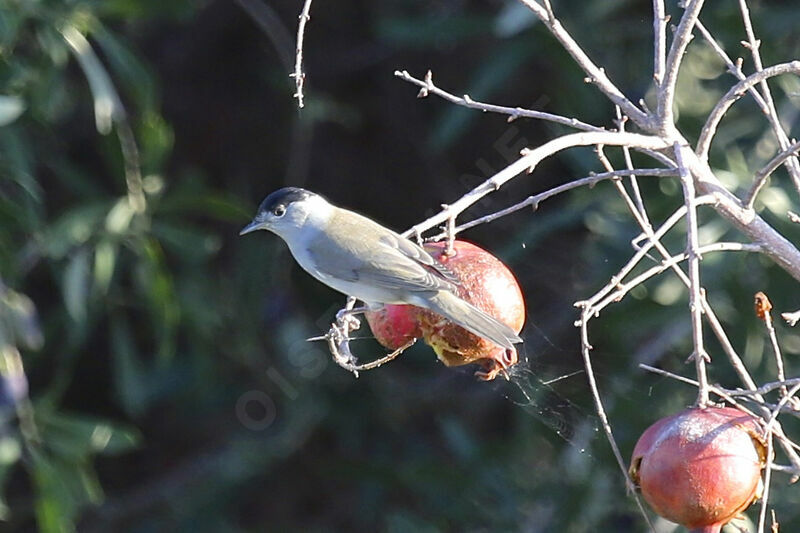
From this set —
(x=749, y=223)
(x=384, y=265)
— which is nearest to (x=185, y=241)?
(x=384, y=265)

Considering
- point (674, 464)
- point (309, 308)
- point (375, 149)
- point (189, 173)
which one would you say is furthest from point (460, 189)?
point (674, 464)

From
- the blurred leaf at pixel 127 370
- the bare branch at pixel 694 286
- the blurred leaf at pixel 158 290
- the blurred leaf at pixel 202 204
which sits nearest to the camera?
the bare branch at pixel 694 286

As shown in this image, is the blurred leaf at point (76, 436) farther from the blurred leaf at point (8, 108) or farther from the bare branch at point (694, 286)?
the bare branch at point (694, 286)

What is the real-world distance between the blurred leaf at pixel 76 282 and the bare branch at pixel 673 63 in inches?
88.3

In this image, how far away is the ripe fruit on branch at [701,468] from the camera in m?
1.62

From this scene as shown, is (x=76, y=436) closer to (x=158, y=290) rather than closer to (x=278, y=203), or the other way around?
(x=158, y=290)

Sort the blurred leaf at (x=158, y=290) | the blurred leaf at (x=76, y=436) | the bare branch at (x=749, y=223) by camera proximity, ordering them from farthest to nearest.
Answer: the blurred leaf at (x=158, y=290)
the blurred leaf at (x=76, y=436)
the bare branch at (x=749, y=223)

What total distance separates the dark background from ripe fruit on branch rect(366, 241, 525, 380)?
0.84 metres

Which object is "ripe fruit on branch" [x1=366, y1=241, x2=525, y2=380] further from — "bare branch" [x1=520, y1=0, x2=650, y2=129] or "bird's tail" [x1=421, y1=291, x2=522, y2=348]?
"bare branch" [x1=520, y1=0, x2=650, y2=129]

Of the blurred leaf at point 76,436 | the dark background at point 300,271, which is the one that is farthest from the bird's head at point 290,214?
the blurred leaf at point 76,436

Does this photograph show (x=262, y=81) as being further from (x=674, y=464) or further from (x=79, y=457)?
(x=674, y=464)

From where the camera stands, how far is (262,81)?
15.4ft

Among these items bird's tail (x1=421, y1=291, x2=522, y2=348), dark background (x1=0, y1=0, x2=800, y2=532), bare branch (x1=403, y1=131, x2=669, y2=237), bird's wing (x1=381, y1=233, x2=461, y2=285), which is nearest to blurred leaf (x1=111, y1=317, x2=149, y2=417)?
dark background (x1=0, y1=0, x2=800, y2=532)

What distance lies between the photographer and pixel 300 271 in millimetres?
4586
